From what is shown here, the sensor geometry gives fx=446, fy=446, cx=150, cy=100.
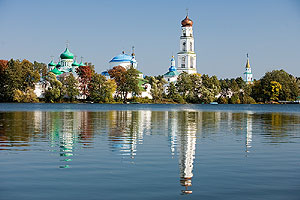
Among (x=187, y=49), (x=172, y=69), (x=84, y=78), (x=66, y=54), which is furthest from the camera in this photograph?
(x=172, y=69)

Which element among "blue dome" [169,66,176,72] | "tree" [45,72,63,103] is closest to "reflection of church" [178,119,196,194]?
"tree" [45,72,63,103]

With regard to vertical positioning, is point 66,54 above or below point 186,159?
above

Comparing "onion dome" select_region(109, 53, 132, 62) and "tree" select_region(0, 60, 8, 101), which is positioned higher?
"onion dome" select_region(109, 53, 132, 62)

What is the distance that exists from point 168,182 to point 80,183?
7.00 ft

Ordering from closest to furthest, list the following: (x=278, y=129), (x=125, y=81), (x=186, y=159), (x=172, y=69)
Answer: (x=186, y=159)
(x=278, y=129)
(x=125, y=81)
(x=172, y=69)

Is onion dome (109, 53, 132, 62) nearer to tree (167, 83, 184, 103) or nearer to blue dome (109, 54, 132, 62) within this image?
blue dome (109, 54, 132, 62)

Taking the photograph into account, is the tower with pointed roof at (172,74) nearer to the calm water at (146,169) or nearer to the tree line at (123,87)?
the tree line at (123,87)

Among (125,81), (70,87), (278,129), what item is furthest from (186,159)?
(125,81)

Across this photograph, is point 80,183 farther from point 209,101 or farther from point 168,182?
point 209,101

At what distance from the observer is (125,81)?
126 metres

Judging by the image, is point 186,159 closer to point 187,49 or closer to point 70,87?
point 70,87

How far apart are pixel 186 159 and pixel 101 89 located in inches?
4142

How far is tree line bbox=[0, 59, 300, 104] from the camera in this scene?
114m

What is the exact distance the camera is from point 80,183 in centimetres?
1068
